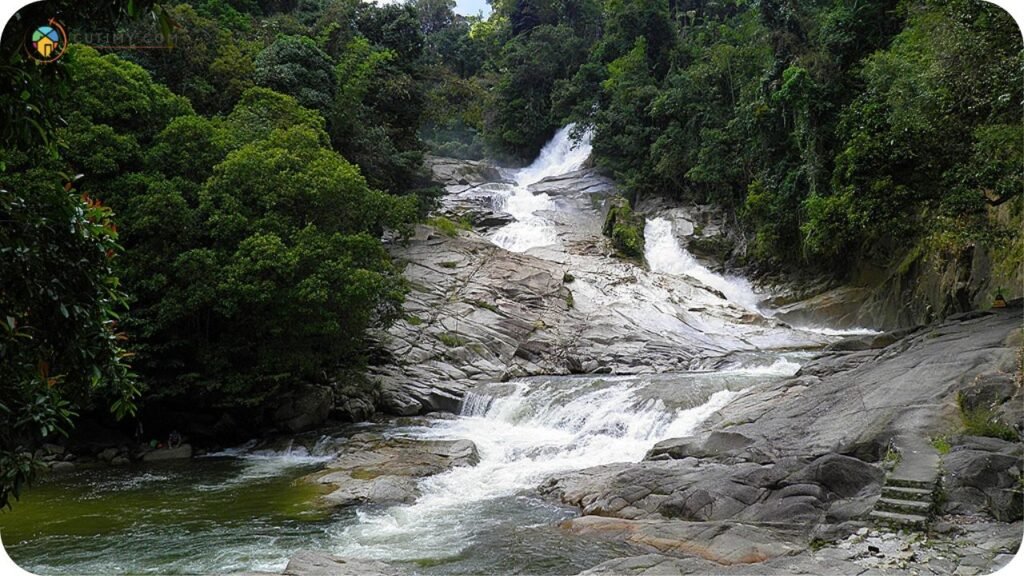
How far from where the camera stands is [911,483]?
701 centimetres

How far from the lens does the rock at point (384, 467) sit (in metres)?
10.5

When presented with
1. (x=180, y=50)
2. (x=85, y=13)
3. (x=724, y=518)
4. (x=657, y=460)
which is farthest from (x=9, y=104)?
(x=180, y=50)

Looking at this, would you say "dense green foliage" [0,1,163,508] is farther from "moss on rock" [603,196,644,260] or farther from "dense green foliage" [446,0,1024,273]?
"moss on rock" [603,196,644,260]

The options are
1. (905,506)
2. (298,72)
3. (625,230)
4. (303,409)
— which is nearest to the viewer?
(905,506)

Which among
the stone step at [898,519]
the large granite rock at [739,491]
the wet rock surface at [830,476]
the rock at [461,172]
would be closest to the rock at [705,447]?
the wet rock surface at [830,476]

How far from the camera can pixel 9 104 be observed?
3459mm

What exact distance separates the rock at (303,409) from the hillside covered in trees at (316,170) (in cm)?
41

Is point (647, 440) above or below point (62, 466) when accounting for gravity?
below

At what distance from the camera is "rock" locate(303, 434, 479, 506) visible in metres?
10.5

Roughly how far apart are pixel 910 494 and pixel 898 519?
1.42ft


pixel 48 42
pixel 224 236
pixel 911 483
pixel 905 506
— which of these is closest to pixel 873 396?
pixel 911 483

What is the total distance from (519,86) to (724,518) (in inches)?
1563

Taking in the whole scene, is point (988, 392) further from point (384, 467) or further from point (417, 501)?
point (384, 467)

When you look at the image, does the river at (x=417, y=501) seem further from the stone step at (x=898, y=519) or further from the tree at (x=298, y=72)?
the tree at (x=298, y=72)
